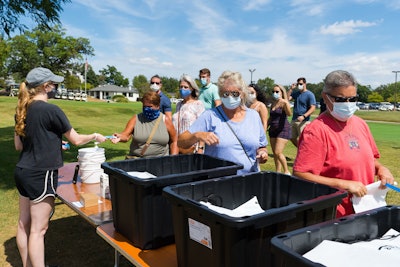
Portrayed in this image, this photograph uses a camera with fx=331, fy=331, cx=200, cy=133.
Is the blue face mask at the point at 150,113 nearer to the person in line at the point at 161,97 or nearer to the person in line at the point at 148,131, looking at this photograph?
the person in line at the point at 148,131

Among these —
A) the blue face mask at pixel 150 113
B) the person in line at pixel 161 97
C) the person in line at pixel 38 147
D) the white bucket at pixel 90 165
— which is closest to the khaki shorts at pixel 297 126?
the person in line at pixel 161 97

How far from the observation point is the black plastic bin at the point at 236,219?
1365mm

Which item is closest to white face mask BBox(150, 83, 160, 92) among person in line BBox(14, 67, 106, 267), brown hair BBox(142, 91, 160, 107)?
brown hair BBox(142, 91, 160, 107)

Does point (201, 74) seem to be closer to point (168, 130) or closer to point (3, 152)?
point (168, 130)

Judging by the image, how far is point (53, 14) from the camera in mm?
7934

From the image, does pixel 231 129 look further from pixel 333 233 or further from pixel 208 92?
pixel 208 92

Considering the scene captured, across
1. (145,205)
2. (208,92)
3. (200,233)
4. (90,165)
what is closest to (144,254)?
(145,205)

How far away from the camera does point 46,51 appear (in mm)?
56625

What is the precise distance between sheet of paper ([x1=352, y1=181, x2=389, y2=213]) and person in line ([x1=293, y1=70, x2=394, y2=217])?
4cm

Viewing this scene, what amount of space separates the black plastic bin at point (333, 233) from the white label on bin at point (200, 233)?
0.31 metres

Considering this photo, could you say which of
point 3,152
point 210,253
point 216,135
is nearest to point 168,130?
point 216,135

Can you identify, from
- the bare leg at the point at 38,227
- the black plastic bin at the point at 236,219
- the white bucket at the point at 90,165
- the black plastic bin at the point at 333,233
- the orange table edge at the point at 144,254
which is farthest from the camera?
the white bucket at the point at 90,165

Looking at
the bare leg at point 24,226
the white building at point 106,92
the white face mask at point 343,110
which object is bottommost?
the bare leg at point 24,226

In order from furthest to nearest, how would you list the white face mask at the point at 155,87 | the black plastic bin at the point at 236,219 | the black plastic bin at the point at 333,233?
1. the white face mask at the point at 155,87
2. the black plastic bin at the point at 236,219
3. the black plastic bin at the point at 333,233
